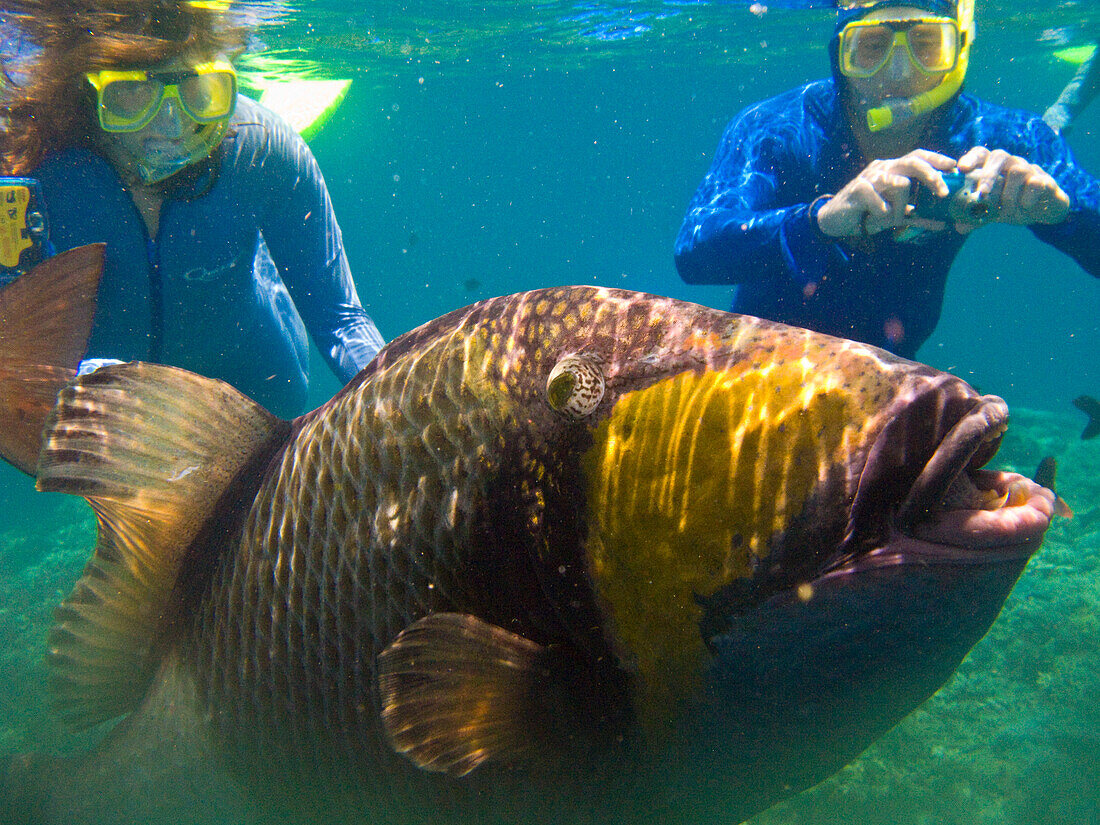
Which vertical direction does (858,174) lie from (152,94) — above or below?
below

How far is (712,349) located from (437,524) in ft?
1.91

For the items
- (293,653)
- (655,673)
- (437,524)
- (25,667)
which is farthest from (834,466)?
(25,667)

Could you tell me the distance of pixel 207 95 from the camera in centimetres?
282

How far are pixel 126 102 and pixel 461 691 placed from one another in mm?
3139

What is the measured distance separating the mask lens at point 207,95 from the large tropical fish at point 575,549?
1.99m

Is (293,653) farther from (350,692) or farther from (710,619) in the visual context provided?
(710,619)

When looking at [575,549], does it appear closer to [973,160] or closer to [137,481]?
[137,481]

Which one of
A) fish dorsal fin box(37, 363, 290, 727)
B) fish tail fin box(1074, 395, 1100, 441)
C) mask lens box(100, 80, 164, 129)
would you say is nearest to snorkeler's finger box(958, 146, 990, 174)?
fish tail fin box(1074, 395, 1100, 441)

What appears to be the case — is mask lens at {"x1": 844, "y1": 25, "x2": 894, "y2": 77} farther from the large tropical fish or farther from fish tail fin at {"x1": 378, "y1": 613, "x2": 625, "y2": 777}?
fish tail fin at {"x1": 378, "y1": 613, "x2": 625, "y2": 777}

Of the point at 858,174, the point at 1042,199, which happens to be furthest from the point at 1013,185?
the point at 858,174

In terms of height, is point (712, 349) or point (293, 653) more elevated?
point (712, 349)

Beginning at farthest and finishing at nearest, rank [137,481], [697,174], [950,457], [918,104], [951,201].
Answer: [697,174] → [918,104] → [951,201] → [137,481] → [950,457]

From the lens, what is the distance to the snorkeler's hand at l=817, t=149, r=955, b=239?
7.47 feet

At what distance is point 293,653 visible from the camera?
134cm
